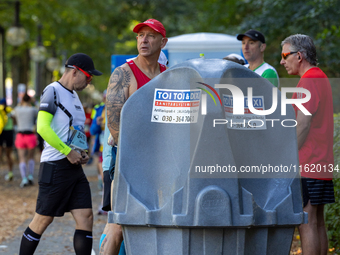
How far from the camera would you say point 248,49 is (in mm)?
5594

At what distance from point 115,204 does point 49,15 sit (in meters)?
20.3

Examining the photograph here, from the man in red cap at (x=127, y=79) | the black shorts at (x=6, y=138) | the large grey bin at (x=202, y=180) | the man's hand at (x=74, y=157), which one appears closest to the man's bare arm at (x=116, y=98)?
the man in red cap at (x=127, y=79)

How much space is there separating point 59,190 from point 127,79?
1.35 metres

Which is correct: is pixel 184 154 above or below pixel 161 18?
below

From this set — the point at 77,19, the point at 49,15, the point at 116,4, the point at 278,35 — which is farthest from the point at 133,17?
the point at 278,35

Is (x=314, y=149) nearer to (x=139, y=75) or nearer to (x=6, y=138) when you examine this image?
(x=139, y=75)

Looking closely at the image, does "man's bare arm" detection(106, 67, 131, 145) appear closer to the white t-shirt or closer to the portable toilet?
the white t-shirt

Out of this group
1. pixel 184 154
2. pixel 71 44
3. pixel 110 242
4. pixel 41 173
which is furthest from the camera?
pixel 71 44

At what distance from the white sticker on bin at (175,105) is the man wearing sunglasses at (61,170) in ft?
5.75

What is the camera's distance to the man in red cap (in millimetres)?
3754

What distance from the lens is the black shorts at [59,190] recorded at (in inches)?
178

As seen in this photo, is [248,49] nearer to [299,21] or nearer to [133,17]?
[299,21]

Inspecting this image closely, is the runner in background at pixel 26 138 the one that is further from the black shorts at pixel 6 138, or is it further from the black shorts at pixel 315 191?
the black shorts at pixel 315 191

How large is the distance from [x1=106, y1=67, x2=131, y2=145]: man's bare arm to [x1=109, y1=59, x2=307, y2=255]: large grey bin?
764mm
